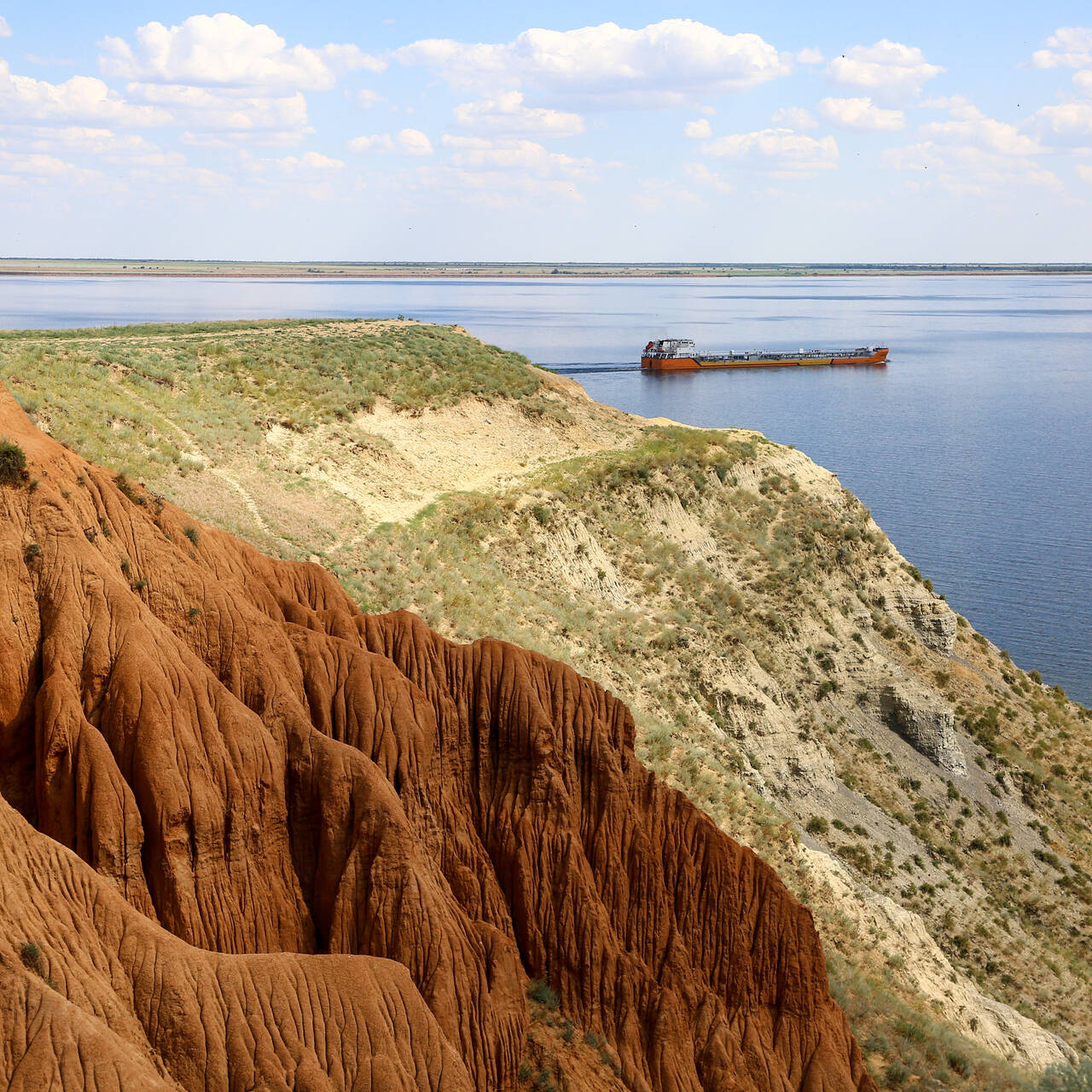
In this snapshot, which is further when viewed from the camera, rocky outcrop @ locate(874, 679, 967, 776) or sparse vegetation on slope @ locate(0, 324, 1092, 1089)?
rocky outcrop @ locate(874, 679, 967, 776)

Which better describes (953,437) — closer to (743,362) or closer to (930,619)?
(743,362)

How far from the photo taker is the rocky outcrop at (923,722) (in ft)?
140

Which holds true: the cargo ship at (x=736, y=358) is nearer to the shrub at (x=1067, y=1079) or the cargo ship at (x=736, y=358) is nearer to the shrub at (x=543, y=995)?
the shrub at (x=1067, y=1079)

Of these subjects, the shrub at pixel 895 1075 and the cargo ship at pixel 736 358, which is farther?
the cargo ship at pixel 736 358

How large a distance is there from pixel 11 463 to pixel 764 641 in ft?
105

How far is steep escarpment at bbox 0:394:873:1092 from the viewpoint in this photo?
1259 cm

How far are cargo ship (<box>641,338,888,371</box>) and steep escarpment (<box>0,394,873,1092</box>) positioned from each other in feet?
393

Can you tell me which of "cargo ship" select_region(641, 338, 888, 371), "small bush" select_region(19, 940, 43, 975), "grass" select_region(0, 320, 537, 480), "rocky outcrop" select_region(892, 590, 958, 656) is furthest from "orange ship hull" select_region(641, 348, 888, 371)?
"small bush" select_region(19, 940, 43, 975)

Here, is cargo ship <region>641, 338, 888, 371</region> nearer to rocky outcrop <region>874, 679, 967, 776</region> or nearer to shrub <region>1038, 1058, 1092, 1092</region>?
rocky outcrop <region>874, 679, 967, 776</region>

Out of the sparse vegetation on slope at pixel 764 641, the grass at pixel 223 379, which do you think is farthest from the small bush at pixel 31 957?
the grass at pixel 223 379

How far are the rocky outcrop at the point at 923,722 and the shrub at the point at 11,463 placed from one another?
36249mm

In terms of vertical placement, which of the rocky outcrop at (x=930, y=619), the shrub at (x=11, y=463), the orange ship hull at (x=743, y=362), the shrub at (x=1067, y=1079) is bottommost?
the shrub at (x=1067, y=1079)

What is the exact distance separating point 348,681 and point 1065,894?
30.6 metres

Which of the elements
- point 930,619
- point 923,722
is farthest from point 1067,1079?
point 930,619
